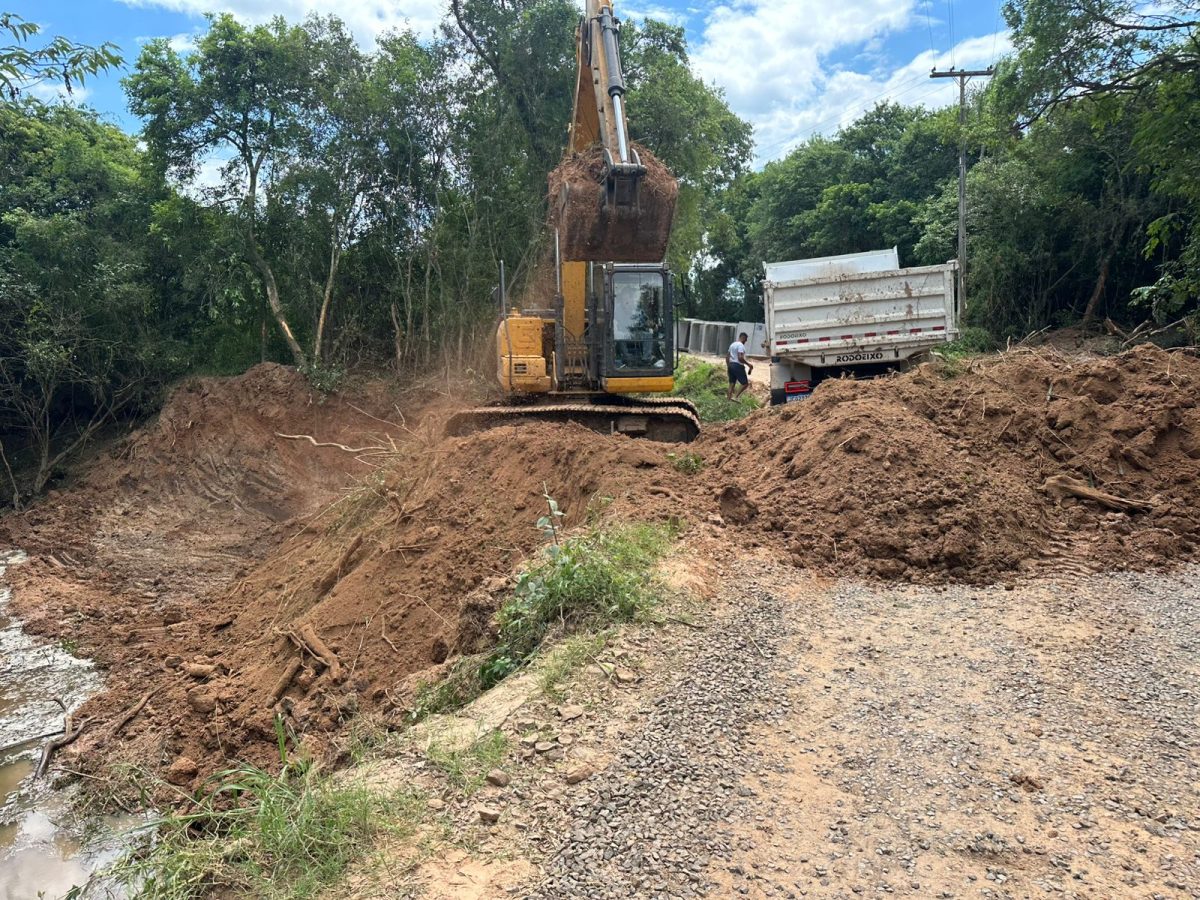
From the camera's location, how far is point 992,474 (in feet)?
21.1

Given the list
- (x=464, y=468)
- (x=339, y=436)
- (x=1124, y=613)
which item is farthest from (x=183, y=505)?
(x=1124, y=613)

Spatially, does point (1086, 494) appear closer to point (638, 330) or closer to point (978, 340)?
point (638, 330)

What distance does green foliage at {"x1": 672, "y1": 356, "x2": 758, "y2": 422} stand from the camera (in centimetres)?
1591

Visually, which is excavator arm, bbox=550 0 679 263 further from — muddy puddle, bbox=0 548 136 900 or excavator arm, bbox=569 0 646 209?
muddy puddle, bbox=0 548 136 900

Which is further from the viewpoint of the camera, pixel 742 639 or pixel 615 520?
pixel 615 520

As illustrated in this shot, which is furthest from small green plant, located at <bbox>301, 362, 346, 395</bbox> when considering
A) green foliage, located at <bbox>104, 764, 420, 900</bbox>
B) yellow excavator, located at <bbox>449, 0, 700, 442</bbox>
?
green foliage, located at <bbox>104, 764, 420, 900</bbox>

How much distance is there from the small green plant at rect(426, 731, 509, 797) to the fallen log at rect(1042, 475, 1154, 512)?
499cm

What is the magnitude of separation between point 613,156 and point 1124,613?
21.2 ft

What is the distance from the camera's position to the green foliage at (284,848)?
2.96 meters

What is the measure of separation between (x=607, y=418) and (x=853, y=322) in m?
3.94

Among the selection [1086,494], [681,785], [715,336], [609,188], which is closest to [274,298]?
[609,188]

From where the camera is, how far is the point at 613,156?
8734mm

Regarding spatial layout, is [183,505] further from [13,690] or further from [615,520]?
[615,520]

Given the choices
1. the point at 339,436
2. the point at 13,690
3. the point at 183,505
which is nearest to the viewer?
the point at 13,690
